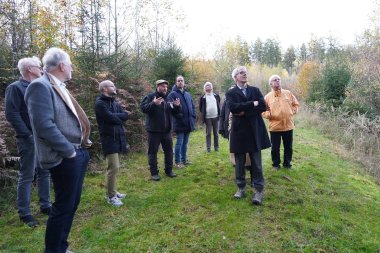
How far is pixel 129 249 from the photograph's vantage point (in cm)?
376

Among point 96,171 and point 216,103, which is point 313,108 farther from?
point 96,171

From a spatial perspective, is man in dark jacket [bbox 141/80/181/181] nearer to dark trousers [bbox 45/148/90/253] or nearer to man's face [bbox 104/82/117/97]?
man's face [bbox 104/82/117/97]

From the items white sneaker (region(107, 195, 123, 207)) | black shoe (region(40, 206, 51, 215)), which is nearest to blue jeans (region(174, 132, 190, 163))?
white sneaker (region(107, 195, 123, 207))

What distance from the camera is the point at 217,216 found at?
15.1 ft

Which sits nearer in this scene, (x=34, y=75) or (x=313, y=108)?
(x=34, y=75)

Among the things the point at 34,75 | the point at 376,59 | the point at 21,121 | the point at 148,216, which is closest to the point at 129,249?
the point at 148,216

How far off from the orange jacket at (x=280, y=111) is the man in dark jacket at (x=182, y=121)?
1885 millimetres

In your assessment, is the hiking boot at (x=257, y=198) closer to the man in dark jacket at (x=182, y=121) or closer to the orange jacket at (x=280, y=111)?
the orange jacket at (x=280, y=111)

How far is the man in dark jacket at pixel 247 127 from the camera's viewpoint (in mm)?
4914

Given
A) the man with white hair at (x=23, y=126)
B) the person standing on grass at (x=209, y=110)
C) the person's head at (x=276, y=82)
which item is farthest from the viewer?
the person standing on grass at (x=209, y=110)

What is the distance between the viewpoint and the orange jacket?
21.1ft

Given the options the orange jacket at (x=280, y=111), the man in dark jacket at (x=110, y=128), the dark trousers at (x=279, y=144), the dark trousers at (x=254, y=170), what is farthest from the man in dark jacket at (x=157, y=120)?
the dark trousers at (x=279, y=144)

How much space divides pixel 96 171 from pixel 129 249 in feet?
11.3

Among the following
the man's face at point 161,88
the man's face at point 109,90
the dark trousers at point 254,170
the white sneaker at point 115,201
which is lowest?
the white sneaker at point 115,201
